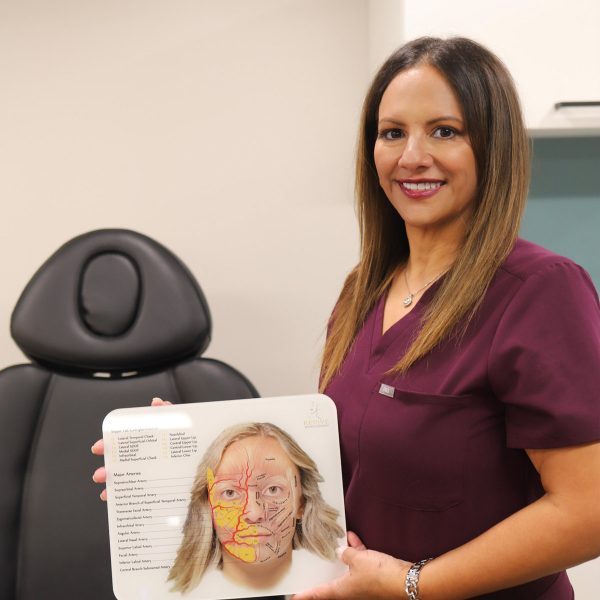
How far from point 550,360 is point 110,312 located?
2.63 feet

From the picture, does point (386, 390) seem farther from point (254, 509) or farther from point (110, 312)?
point (110, 312)

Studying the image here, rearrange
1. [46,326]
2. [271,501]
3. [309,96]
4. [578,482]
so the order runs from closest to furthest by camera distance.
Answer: [578,482], [271,501], [46,326], [309,96]

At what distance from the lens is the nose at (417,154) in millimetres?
958

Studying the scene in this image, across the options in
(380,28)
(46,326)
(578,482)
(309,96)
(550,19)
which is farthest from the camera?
(309,96)

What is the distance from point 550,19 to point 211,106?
75 centimetres

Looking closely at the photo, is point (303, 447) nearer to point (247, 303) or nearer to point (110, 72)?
point (247, 303)

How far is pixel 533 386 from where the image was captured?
84 cm

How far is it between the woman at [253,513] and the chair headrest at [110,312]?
1.21 feet

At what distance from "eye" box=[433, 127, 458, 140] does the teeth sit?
56mm

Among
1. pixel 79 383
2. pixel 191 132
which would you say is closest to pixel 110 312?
pixel 79 383

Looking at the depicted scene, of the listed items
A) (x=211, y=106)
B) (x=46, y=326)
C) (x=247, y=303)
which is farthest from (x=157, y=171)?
(x=46, y=326)

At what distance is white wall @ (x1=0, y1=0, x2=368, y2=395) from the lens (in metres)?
1.77

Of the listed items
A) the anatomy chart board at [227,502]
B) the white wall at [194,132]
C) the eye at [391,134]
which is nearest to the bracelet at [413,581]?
the anatomy chart board at [227,502]

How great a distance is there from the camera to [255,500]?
1025mm
